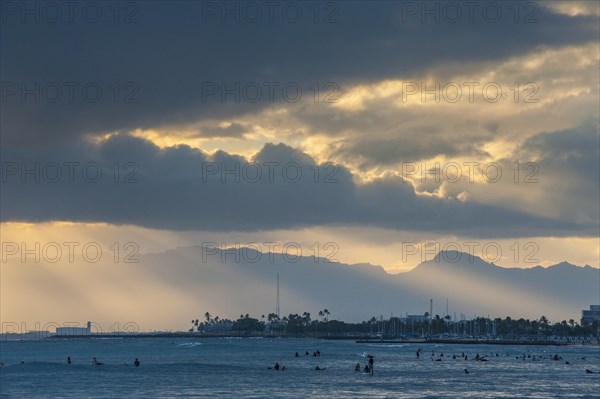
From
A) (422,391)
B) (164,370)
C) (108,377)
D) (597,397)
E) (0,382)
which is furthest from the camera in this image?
(164,370)

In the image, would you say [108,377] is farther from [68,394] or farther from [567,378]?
[567,378]

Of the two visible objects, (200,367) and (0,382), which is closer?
(0,382)

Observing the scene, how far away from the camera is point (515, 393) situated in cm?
10144

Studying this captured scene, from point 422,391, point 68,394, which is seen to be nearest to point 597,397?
point 422,391

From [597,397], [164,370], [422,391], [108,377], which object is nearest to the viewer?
[597,397]

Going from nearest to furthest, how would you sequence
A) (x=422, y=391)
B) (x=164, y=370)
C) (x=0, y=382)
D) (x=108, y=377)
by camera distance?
(x=422, y=391), (x=0, y=382), (x=108, y=377), (x=164, y=370)

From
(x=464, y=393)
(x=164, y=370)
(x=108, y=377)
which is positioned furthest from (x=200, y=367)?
(x=464, y=393)

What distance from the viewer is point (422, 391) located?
340ft

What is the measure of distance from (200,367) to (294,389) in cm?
5324

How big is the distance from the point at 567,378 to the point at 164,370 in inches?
2425

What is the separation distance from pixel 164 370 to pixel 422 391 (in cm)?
5665

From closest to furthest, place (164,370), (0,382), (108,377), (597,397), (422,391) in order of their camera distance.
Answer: (597,397)
(422,391)
(0,382)
(108,377)
(164,370)

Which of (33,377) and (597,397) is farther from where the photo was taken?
(33,377)

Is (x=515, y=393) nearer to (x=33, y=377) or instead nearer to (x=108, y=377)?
(x=108, y=377)
